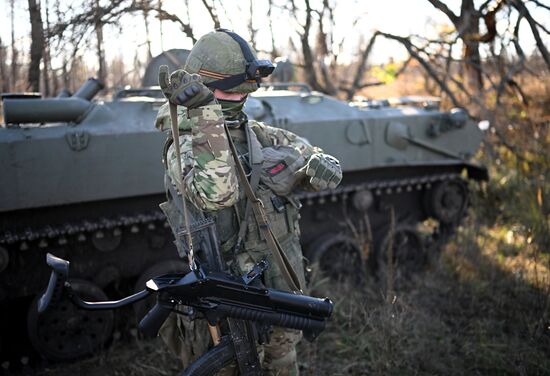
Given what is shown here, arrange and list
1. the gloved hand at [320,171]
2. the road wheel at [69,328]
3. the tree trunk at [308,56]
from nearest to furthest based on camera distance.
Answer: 1. the gloved hand at [320,171]
2. the road wheel at [69,328]
3. the tree trunk at [308,56]

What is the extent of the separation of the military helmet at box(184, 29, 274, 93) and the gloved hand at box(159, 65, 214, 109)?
0.41 m

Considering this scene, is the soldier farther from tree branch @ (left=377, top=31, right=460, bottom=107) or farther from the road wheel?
tree branch @ (left=377, top=31, right=460, bottom=107)

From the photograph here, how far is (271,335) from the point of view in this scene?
2.87 metres

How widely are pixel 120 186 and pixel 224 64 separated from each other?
89.2 inches

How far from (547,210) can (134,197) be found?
15.7 ft

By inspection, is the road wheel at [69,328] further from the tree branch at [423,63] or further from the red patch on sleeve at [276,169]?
the tree branch at [423,63]

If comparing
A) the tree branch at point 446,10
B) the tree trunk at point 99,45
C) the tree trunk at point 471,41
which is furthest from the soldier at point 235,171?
the tree trunk at point 471,41

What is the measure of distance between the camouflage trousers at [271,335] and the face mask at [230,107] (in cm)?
69

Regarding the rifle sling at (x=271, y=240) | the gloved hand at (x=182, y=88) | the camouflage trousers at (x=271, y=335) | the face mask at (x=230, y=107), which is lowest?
the camouflage trousers at (x=271, y=335)

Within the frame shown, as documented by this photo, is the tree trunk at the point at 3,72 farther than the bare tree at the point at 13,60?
Yes

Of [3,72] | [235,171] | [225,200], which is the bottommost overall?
[225,200]

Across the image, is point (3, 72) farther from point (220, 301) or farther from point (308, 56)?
point (220, 301)

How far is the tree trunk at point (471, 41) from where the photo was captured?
761 cm

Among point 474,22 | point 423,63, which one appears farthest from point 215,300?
point 474,22
